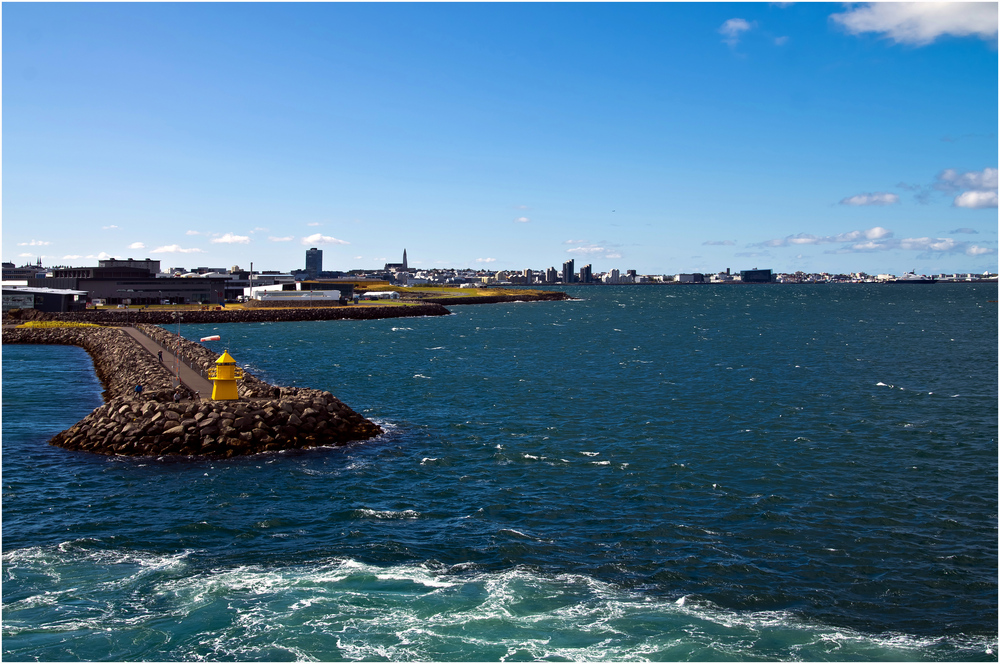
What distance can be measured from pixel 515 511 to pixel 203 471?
13.6 metres

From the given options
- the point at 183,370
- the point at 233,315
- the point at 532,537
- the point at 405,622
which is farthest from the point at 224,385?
the point at 233,315

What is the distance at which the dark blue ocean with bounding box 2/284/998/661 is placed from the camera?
1673 cm

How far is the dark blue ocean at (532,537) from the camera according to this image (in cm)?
1673

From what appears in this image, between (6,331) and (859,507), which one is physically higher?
(6,331)

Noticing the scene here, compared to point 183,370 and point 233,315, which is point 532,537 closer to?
point 183,370

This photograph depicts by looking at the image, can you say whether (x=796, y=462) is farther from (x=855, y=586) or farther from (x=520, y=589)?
(x=520, y=589)

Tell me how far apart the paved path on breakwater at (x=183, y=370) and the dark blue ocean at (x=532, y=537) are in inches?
238

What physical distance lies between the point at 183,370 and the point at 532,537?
127ft

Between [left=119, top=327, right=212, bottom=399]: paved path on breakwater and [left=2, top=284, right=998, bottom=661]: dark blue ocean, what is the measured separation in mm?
6045

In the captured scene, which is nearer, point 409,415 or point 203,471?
point 203,471

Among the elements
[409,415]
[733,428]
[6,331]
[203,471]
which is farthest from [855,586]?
[6,331]

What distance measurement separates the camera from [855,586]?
19516 millimetres

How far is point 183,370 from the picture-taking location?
53.0 metres

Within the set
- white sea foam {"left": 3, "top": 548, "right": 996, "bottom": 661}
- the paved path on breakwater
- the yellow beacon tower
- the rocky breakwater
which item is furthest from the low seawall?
white sea foam {"left": 3, "top": 548, "right": 996, "bottom": 661}
